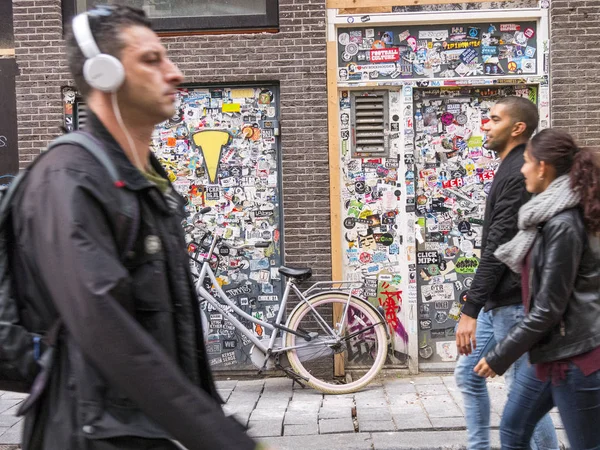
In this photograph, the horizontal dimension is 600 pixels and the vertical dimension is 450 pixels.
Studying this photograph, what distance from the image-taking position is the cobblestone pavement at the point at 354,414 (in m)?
5.59

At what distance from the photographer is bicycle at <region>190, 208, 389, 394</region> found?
7.26m

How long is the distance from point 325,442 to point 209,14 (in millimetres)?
4690

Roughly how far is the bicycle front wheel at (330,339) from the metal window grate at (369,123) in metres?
1.60

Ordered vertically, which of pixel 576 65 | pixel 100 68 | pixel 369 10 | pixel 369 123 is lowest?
pixel 100 68

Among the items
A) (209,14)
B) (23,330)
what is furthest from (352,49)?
(23,330)

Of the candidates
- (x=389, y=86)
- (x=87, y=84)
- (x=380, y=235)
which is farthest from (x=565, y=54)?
(x=87, y=84)

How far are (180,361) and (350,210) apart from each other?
6.06 metres

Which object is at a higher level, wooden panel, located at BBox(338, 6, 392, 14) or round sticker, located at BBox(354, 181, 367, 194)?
wooden panel, located at BBox(338, 6, 392, 14)

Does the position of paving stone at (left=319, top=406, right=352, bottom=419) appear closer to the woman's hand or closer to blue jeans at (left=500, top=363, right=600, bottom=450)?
blue jeans at (left=500, top=363, right=600, bottom=450)

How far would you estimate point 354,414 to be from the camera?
6.34 meters

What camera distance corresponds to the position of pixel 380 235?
7816 millimetres

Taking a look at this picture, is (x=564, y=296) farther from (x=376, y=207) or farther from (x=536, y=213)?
(x=376, y=207)

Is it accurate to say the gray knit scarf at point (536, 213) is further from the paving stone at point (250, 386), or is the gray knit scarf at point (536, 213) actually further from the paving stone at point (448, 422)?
the paving stone at point (250, 386)

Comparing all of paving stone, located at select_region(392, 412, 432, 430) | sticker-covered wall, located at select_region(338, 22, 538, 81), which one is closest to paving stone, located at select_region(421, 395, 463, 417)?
paving stone, located at select_region(392, 412, 432, 430)
